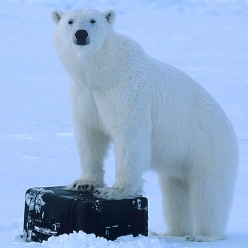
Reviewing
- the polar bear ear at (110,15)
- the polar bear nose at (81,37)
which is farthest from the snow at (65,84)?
the polar bear ear at (110,15)

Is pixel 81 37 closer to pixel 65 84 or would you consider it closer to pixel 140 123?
pixel 140 123

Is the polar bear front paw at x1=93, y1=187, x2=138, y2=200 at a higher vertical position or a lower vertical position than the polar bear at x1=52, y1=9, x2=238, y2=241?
lower

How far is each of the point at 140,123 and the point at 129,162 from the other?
23cm

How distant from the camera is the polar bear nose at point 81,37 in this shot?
3523 mm

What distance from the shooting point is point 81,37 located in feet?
11.6

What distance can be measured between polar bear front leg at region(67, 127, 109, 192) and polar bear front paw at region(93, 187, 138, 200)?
222mm

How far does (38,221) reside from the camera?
12.0ft

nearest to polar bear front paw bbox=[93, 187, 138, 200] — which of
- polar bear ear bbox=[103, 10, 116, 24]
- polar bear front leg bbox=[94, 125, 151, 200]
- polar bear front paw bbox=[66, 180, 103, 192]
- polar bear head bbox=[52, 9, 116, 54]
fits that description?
polar bear front leg bbox=[94, 125, 151, 200]

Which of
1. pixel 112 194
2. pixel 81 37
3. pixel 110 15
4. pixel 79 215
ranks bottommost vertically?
pixel 79 215

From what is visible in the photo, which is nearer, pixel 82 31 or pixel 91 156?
pixel 82 31

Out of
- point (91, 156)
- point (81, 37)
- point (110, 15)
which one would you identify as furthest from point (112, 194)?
point (110, 15)

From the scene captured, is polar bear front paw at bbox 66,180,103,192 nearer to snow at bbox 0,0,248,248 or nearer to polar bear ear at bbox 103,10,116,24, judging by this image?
snow at bbox 0,0,248,248

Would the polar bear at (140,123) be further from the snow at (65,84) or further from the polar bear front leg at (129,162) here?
the snow at (65,84)

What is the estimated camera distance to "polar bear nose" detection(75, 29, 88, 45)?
3.52 metres
